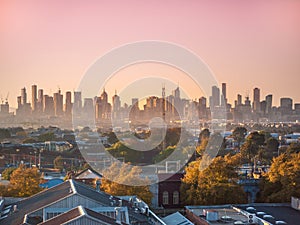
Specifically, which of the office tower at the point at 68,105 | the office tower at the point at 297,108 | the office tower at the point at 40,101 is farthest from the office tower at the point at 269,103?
the office tower at the point at 40,101

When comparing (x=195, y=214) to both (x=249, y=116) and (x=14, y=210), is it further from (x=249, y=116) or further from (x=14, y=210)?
(x=249, y=116)

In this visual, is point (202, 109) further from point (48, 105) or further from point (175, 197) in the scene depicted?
point (175, 197)

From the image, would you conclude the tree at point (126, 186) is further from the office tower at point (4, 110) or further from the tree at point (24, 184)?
the office tower at point (4, 110)

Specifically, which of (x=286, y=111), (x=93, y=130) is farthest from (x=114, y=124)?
(x=286, y=111)

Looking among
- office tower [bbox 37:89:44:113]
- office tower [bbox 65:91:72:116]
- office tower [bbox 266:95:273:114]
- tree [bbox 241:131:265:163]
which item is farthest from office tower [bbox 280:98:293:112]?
tree [bbox 241:131:265:163]

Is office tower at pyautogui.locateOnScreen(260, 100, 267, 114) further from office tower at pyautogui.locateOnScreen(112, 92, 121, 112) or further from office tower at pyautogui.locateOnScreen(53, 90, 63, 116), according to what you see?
office tower at pyautogui.locateOnScreen(112, 92, 121, 112)

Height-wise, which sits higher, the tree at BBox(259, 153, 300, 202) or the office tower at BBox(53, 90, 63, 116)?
the office tower at BBox(53, 90, 63, 116)
